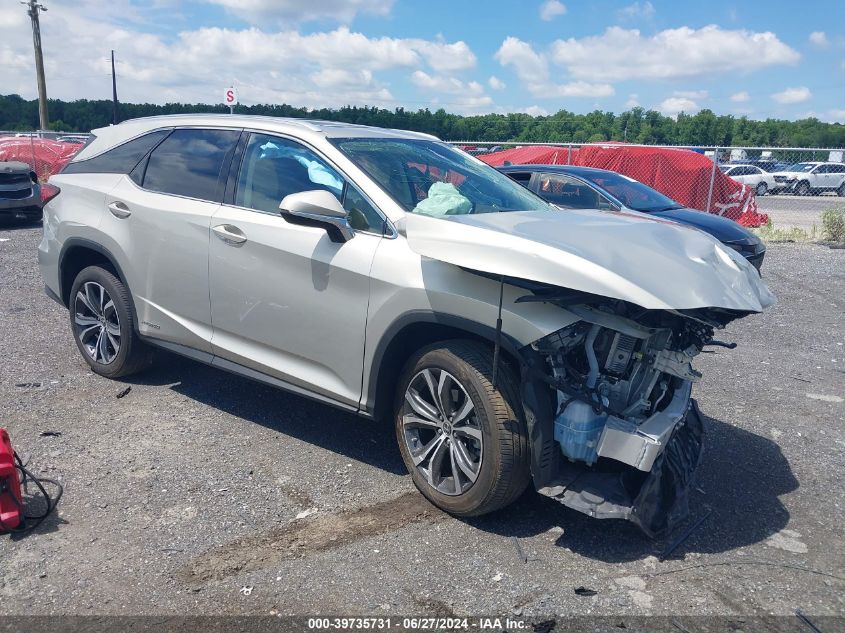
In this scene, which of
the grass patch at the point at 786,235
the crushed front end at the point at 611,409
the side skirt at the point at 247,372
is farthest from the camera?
the grass patch at the point at 786,235

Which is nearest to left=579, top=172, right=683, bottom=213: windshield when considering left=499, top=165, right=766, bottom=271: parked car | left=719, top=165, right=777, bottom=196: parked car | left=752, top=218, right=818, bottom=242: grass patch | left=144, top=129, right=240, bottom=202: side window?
left=499, top=165, right=766, bottom=271: parked car

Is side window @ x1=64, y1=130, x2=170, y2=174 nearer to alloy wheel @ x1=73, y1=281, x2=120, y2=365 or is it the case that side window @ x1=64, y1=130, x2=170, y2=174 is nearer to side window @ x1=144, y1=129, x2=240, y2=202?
side window @ x1=144, y1=129, x2=240, y2=202

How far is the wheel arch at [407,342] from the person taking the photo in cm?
350

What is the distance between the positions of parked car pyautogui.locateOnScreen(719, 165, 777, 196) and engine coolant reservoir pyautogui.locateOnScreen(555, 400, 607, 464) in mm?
25636

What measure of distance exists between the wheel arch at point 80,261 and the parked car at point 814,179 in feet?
71.6

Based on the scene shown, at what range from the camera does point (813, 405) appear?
18.0ft

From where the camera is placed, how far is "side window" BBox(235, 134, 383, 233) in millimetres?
4027

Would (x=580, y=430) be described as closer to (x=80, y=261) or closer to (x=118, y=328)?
(x=118, y=328)

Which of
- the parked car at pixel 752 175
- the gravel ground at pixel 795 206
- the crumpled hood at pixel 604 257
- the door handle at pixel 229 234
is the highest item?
the crumpled hood at pixel 604 257

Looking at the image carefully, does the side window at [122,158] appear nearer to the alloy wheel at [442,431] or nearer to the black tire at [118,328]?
the black tire at [118,328]

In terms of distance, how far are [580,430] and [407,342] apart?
3.42ft

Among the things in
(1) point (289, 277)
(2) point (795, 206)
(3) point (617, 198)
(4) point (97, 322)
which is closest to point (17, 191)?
(4) point (97, 322)

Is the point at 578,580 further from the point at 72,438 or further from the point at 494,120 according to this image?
the point at 494,120

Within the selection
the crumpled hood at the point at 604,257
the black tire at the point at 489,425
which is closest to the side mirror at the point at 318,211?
the crumpled hood at the point at 604,257
